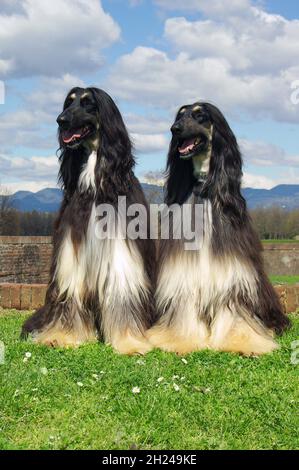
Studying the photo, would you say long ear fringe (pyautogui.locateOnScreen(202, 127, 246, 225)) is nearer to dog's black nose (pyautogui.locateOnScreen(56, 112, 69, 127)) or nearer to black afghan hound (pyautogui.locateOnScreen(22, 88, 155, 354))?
black afghan hound (pyautogui.locateOnScreen(22, 88, 155, 354))

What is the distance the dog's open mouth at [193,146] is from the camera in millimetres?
4887

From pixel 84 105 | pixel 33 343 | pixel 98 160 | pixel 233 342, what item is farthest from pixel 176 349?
pixel 84 105

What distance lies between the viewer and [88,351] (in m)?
Answer: 4.79

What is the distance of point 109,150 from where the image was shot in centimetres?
489

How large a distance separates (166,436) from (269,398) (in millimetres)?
858

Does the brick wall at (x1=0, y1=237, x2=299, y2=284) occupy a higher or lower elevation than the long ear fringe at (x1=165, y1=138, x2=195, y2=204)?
lower

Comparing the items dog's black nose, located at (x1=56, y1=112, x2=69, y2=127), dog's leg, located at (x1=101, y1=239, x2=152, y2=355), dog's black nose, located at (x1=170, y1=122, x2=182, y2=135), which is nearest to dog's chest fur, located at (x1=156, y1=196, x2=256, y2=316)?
dog's leg, located at (x1=101, y1=239, x2=152, y2=355)

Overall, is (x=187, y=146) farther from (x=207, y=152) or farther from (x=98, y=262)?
(x=98, y=262)

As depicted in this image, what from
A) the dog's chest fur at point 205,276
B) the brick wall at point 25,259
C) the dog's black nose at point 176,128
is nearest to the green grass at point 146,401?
the dog's chest fur at point 205,276

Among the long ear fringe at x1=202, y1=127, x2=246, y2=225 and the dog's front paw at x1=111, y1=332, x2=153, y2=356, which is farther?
the long ear fringe at x1=202, y1=127, x2=246, y2=225

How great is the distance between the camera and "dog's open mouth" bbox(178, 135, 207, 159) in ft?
16.0

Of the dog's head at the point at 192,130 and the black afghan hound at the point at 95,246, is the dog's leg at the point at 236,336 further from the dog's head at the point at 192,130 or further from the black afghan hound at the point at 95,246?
the dog's head at the point at 192,130
